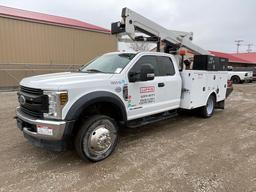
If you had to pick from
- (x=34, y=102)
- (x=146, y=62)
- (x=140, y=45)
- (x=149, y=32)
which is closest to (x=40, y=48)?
(x=140, y=45)

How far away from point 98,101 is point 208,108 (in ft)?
14.6

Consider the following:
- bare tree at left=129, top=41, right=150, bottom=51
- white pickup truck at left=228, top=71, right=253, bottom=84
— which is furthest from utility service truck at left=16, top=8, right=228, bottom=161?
white pickup truck at left=228, top=71, right=253, bottom=84

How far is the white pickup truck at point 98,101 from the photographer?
10.8 feet

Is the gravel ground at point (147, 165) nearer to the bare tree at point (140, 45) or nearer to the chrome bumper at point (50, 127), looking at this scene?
the chrome bumper at point (50, 127)

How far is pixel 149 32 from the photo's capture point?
5.64 meters

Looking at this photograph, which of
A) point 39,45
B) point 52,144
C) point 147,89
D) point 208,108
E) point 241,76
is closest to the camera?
point 52,144

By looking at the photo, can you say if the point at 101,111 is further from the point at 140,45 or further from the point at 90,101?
the point at 140,45

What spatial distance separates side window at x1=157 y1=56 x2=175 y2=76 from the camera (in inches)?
201

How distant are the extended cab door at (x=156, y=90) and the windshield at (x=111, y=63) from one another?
0.75ft

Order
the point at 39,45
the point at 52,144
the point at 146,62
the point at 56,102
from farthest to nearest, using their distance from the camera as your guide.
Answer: the point at 39,45 < the point at 146,62 < the point at 52,144 < the point at 56,102

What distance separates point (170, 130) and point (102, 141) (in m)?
2.33

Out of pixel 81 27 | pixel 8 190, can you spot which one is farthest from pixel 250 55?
pixel 8 190

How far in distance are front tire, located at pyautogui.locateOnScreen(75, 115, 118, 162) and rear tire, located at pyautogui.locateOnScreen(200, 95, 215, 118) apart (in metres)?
3.71

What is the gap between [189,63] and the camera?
6660 mm
